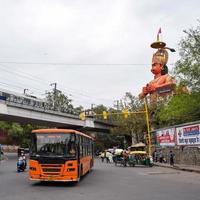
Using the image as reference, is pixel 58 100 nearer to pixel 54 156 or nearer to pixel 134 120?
pixel 134 120

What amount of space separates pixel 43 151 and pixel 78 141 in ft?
7.05

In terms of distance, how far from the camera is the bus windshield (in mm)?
18594

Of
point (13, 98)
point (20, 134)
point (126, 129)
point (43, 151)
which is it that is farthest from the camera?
point (20, 134)

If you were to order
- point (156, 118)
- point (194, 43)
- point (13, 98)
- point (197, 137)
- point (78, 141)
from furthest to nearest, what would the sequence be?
point (156, 118) < point (13, 98) < point (194, 43) < point (197, 137) < point (78, 141)

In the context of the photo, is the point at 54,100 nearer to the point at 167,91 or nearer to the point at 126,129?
the point at 126,129

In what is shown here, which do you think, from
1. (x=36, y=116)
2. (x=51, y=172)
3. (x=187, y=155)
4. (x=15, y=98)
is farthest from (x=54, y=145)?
(x=36, y=116)

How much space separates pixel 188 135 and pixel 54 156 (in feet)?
66.9


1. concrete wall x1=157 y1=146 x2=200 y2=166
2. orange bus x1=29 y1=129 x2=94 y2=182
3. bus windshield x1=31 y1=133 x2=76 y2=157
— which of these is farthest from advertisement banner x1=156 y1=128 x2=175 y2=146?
bus windshield x1=31 y1=133 x2=76 y2=157

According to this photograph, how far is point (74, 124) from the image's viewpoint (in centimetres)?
7288

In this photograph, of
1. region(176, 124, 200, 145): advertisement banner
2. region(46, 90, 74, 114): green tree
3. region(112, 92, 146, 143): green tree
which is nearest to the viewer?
region(176, 124, 200, 145): advertisement banner

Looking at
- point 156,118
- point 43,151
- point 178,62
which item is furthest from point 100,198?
point 156,118

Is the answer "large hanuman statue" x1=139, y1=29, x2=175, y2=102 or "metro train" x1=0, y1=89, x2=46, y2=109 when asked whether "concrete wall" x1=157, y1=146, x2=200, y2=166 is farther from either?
"metro train" x1=0, y1=89, x2=46, y2=109

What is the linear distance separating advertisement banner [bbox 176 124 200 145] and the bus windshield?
57.9ft

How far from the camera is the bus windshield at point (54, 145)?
18594 millimetres
